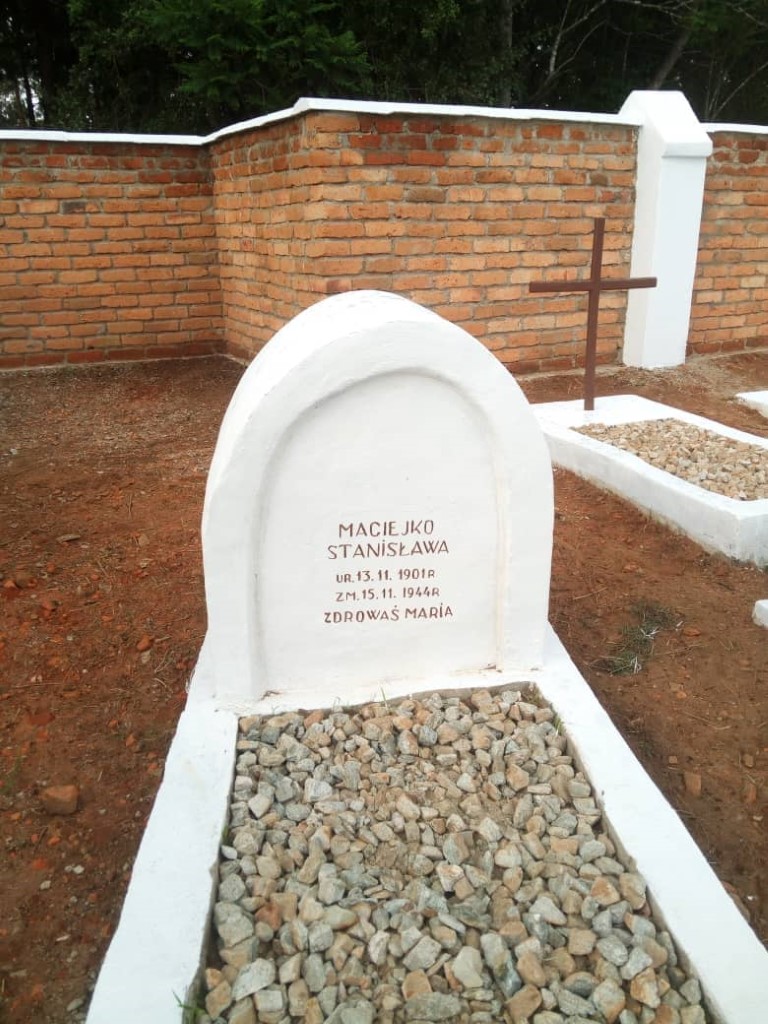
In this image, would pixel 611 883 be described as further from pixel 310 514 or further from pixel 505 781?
pixel 310 514

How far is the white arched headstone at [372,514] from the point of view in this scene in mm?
1988

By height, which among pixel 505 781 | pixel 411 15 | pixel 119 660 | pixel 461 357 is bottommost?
pixel 119 660

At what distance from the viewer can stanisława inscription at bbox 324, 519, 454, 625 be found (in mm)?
2178

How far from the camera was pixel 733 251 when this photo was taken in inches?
270

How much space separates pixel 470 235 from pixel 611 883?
4.95 metres

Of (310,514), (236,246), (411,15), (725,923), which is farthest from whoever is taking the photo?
(411,15)

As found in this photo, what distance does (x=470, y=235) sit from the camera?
18.9ft

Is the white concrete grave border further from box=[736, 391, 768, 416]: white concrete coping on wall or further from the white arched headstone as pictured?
box=[736, 391, 768, 416]: white concrete coping on wall

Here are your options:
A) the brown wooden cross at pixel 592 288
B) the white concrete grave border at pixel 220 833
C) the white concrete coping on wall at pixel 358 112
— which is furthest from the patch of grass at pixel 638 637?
the white concrete coping on wall at pixel 358 112

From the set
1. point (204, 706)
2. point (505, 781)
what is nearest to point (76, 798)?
point (204, 706)

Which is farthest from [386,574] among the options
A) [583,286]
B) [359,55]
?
[359,55]

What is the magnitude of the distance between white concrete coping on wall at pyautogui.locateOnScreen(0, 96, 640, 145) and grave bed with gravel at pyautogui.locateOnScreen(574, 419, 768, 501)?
2429 mm

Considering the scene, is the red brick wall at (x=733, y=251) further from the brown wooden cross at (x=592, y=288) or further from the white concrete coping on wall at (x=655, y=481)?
the white concrete coping on wall at (x=655, y=481)

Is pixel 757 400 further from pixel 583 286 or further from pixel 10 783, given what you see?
pixel 10 783
